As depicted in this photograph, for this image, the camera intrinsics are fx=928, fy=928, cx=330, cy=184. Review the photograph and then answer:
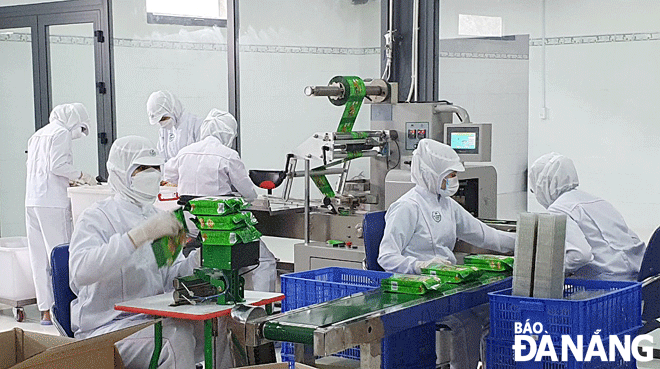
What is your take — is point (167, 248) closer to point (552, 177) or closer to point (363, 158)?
point (552, 177)

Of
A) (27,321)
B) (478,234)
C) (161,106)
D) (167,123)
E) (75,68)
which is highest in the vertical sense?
(75,68)

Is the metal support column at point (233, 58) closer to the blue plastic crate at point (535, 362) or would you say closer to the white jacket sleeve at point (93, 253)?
the white jacket sleeve at point (93, 253)

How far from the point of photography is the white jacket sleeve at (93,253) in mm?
3045

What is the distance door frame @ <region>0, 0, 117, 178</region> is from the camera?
6586 millimetres

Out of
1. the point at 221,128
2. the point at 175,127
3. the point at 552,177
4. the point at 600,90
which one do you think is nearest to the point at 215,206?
the point at 552,177

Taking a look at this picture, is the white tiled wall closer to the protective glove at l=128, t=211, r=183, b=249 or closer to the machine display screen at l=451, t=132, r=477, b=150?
the machine display screen at l=451, t=132, r=477, b=150

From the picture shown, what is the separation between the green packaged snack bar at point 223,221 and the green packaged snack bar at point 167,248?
6.2 inches

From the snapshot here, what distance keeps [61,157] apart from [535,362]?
3.53m

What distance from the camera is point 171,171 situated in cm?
550

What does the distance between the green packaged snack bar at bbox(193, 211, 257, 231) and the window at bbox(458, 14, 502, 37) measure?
2.51 meters

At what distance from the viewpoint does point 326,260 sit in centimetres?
455

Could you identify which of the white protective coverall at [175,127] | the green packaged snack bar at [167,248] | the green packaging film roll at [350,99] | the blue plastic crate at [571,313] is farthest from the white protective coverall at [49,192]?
the blue plastic crate at [571,313]

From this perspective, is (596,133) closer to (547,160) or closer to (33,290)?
(547,160)

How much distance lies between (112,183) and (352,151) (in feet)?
5.08
